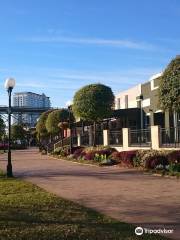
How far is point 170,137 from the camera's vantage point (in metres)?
25.6

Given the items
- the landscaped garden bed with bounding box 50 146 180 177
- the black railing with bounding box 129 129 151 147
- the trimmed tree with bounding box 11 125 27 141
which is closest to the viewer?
the landscaped garden bed with bounding box 50 146 180 177

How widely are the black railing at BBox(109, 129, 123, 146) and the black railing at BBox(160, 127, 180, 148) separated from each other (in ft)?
21.6

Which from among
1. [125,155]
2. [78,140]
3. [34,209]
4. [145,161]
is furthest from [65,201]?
[78,140]

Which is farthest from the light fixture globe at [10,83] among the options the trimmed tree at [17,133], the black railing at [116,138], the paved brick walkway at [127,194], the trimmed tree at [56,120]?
the trimmed tree at [17,133]

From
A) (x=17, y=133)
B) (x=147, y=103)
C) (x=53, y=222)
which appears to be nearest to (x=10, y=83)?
(x=53, y=222)

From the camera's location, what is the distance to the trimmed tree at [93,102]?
3709cm

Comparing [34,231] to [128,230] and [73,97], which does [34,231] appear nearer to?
[128,230]

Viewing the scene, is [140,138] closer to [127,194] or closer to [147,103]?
[127,194]

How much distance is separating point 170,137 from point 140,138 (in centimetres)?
419

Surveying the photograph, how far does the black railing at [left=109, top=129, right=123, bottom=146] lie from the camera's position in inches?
1296

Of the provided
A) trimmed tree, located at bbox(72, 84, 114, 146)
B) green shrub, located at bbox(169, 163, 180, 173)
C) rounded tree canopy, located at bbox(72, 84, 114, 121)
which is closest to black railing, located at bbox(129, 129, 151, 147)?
trimmed tree, located at bbox(72, 84, 114, 146)

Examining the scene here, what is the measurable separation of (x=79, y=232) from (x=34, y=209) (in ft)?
9.44

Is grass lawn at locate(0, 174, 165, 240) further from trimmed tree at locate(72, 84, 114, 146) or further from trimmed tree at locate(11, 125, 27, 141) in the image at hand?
trimmed tree at locate(11, 125, 27, 141)

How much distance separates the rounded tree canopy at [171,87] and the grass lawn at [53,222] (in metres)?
10.5
